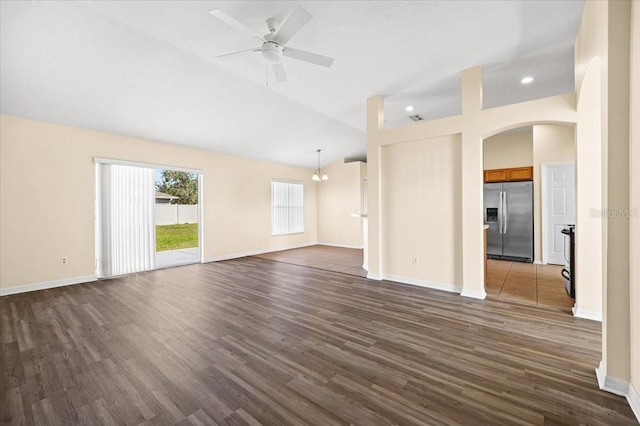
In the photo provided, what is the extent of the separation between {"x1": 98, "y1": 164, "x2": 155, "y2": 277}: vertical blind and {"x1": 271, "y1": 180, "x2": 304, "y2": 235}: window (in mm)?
3576

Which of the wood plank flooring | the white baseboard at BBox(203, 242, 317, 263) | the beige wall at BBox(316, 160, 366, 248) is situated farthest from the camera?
the beige wall at BBox(316, 160, 366, 248)

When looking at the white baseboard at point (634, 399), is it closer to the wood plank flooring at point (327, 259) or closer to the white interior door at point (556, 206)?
the wood plank flooring at point (327, 259)

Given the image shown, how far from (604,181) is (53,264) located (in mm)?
7284

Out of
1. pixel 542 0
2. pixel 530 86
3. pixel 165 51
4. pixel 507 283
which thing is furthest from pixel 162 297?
pixel 530 86

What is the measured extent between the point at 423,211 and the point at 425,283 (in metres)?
1.20

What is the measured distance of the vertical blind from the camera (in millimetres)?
5023

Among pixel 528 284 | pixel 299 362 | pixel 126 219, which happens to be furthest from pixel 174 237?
pixel 528 284

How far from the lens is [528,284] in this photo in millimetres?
4250

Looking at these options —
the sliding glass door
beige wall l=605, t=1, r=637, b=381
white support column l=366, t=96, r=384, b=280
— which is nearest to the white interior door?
white support column l=366, t=96, r=384, b=280

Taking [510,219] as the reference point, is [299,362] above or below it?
below

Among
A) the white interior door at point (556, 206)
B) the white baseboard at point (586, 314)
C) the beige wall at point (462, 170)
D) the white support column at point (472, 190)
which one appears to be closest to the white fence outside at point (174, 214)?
the beige wall at point (462, 170)

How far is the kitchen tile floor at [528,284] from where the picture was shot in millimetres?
3529

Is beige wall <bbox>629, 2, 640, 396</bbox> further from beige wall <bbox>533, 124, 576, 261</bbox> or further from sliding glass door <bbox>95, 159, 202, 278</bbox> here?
sliding glass door <bbox>95, 159, 202, 278</bbox>

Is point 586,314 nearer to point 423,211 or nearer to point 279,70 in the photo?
point 423,211
